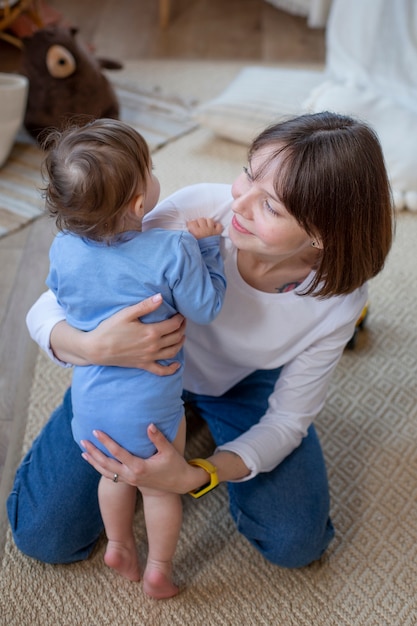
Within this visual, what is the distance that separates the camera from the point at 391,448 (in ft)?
4.67

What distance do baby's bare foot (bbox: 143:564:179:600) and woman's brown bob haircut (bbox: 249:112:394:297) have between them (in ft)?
1.88

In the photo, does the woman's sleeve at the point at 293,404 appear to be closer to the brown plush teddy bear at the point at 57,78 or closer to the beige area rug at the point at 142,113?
the beige area rug at the point at 142,113

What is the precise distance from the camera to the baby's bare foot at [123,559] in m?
1.14

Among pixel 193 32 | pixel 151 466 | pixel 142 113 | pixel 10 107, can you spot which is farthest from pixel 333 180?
pixel 193 32

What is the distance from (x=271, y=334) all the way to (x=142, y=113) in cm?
153

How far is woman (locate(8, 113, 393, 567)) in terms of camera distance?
0.94 metres

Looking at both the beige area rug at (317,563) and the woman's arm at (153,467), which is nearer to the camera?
the woman's arm at (153,467)

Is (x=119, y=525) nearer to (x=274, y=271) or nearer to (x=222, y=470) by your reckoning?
(x=222, y=470)

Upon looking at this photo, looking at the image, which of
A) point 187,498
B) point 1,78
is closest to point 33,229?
point 1,78

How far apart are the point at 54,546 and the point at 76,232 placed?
55cm

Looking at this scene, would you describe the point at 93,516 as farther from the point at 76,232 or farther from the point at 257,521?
the point at 76,232

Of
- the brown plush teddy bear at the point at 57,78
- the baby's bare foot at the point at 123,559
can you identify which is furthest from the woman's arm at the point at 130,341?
the brown plush teddy bear at the point at 57,78

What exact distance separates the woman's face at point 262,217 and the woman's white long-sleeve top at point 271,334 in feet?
0.41

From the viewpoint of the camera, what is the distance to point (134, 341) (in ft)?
3.07
